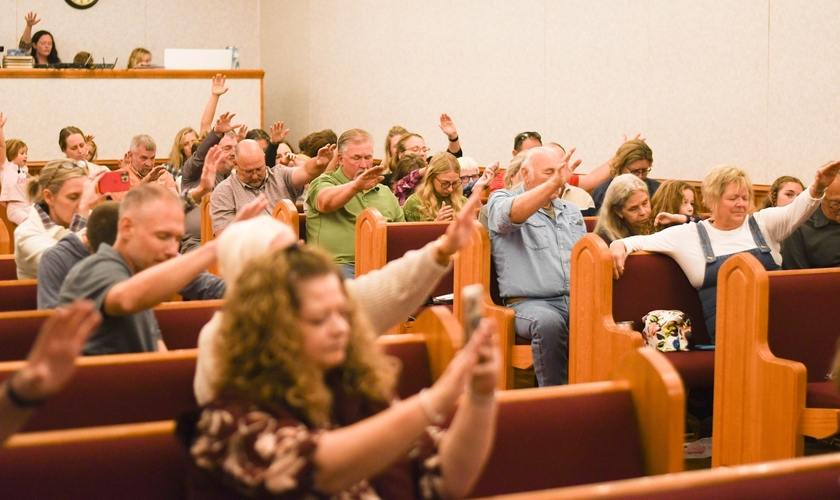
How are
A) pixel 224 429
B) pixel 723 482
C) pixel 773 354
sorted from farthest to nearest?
pixel 773 354 < pixel 723 482 < pixel 224 429

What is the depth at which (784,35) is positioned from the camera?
5.69 metres

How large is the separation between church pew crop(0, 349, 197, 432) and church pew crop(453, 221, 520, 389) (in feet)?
6.38

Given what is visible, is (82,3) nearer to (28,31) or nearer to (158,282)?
(28,31)

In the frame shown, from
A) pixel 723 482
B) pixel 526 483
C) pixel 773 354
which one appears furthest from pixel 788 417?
pixel 723 482

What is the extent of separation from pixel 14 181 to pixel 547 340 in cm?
531

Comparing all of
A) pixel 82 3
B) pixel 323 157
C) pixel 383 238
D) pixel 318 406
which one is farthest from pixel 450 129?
pixel 82 3

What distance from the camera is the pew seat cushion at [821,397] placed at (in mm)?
3355

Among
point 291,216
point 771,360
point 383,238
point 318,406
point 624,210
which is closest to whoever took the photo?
point 318,406

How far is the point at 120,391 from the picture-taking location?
2.30m

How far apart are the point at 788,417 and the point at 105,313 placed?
2.26 meters

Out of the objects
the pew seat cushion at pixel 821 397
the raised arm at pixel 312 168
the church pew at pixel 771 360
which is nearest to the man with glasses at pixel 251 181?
the raised arm at pixel 312 168

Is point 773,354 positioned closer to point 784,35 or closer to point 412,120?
point 784,35

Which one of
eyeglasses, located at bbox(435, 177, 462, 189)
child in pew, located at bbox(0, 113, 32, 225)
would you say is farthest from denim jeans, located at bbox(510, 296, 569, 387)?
child in pew, located at bbox(0, 113, 32, 225)

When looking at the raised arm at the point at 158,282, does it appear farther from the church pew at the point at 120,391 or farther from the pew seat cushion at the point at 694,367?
the pew seat cushion at the point at 694,367
